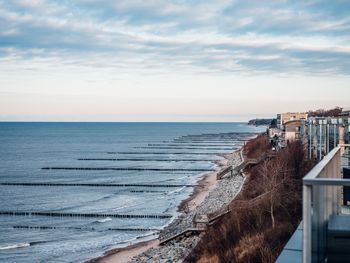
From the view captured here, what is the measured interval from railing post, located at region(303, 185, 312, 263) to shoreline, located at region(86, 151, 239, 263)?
25650mm

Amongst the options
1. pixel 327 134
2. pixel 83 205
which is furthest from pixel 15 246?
pixel 327 134

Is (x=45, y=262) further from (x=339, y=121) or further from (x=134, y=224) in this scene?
(x=339, y=121)

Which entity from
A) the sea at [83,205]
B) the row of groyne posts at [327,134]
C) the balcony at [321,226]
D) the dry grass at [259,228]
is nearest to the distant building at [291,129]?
the sea at [83,205]

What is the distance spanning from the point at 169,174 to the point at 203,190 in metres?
19.7

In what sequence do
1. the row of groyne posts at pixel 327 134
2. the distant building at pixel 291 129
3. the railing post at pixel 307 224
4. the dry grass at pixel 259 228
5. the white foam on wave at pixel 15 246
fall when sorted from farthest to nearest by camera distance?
the distant building at pixel 291 129, the white foam on wave at pixel 15 246, the row of groyne posts at pixel 327 134, the dry grass at pixel 259 228, the railing post at pixel 307 224

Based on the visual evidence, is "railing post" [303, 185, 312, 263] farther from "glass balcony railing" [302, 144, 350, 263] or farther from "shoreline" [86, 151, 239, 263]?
"shoreline" [86, 151, 239, 263]

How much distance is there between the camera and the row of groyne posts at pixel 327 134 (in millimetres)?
22172

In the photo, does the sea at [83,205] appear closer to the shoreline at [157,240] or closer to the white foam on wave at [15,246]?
the white foam on wave at [15,246]

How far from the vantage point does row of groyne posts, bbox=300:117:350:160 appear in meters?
22.2

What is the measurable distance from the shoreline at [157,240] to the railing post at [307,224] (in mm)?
25650

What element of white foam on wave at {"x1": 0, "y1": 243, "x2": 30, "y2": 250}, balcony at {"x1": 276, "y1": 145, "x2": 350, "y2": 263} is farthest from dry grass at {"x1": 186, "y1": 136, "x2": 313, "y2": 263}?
white foam on wave at {"x1": 0, "y1": 243, "x2": 30, "y2": 250}

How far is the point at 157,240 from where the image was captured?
33281 millimetres

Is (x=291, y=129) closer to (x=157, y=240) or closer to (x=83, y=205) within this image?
(x=83, y=205)

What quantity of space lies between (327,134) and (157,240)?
558 inches
